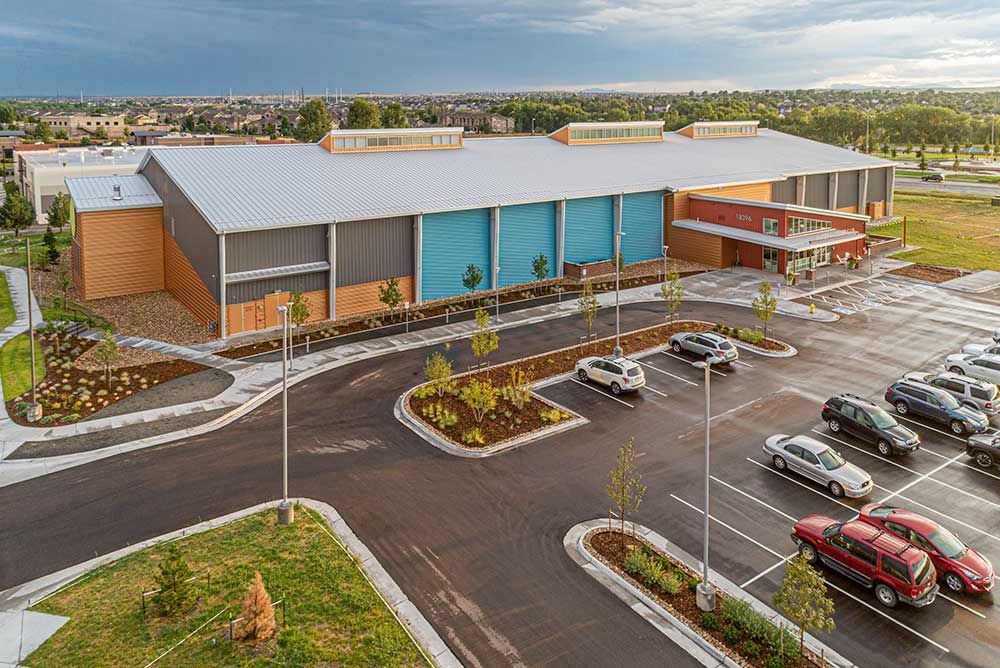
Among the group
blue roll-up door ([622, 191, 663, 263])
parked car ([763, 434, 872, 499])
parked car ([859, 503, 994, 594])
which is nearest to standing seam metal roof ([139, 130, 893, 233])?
blue roll-up door ([622, 191, 663, 263])

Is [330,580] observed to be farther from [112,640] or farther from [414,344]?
[414,344]

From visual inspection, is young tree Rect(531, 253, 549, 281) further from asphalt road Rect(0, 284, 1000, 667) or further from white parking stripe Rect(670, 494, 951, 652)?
white parking stripe Rect(670, 494, 951, 652)

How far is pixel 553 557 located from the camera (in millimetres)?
20938

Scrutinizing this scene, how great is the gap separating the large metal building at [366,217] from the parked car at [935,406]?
2789 centimetres

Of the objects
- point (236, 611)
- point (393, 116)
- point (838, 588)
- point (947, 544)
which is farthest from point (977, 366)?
point (393, 116)

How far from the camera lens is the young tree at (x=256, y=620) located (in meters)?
16.8

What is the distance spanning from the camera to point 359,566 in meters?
20.3

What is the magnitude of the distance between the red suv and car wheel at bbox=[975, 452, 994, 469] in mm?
9436

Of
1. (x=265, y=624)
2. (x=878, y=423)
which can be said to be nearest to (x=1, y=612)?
(x=265, y=624)

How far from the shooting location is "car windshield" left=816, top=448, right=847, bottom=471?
25.0 meters

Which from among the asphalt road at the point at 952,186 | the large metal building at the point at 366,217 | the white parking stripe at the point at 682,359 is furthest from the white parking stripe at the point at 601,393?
the asphalt road at the point at 952,186

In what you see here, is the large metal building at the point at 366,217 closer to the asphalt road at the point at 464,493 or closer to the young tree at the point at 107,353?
the young tree at the point at 107,353

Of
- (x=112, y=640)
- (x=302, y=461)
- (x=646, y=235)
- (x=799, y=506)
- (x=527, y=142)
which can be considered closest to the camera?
(x=112, y=640)

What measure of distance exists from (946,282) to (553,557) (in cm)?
4843
